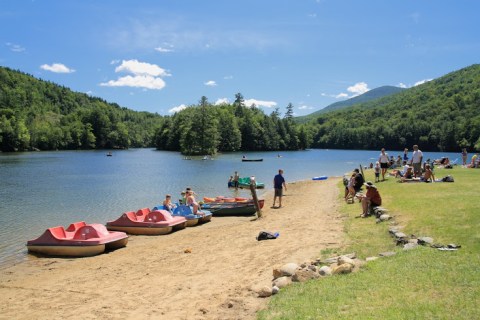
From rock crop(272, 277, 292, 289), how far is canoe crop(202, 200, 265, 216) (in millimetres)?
13958

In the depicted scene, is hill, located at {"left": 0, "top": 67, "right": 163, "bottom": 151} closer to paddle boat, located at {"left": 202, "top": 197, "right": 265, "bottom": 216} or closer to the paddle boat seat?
paddle boat, located at {"left": 202, "top": 197, "right": 265, "bottom": 216}

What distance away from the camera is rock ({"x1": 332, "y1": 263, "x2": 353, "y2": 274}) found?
28.3 feet

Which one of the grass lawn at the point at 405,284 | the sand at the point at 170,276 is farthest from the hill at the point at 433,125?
the grass lawn at the point at 405,284

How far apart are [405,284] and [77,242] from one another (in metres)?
11.8

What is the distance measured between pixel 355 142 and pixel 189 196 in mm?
176764

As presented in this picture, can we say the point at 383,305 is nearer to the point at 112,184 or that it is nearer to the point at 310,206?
the point at 310,206

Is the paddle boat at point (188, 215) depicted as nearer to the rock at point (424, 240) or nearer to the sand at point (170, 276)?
the sand at point (170, 276)

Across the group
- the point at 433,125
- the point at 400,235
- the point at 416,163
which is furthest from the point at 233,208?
the point at 433,125

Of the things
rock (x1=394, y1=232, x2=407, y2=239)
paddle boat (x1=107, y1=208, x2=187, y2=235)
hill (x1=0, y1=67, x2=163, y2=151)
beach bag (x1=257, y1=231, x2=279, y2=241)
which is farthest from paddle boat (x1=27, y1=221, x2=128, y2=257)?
hill (x1=0, y1=67, x2=163, y2=151)

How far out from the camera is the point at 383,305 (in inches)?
264

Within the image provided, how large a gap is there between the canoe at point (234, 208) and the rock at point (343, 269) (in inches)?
554

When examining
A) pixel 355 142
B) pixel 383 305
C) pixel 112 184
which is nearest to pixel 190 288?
pixel 383 305

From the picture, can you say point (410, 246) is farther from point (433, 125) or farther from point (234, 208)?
point (433, 125)

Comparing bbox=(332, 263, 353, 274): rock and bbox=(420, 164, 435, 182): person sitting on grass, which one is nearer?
bbox=(332, 263, 353, 274): rock
